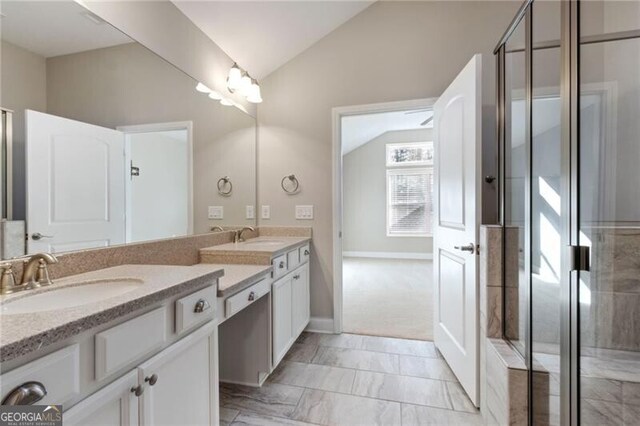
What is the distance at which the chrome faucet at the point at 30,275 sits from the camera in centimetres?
92

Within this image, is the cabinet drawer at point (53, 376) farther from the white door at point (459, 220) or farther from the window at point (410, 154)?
the window at point (410, 154)

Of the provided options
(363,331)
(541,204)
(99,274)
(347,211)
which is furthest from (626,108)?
(347,211)

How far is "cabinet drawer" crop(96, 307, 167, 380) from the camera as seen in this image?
72 cm

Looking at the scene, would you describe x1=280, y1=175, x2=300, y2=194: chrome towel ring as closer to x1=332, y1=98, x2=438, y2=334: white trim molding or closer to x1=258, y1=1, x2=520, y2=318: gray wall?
x1=258, y1=1, x2=520, y2=318: gray wall

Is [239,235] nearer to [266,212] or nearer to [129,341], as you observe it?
[266,212]

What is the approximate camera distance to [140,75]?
1.52m

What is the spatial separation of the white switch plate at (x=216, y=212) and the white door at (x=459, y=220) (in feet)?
5.74

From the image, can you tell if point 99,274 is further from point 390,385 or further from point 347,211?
point 347,211

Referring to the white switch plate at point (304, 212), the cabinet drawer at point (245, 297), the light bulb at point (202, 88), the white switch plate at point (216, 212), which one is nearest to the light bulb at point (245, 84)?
the light bulb at point (202, 88)

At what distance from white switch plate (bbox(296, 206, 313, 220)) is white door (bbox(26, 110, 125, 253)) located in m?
1.51

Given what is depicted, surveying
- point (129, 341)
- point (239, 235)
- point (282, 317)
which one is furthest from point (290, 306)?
point (129, 341)

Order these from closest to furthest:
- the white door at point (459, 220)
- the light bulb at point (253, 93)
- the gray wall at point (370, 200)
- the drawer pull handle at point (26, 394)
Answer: the drawer pull handle at point (26, 394) → the white door at point (459, 220) → the light bulb at point (253, 93) → the gray wall at point (370, 200)

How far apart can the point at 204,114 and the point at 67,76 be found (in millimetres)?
941

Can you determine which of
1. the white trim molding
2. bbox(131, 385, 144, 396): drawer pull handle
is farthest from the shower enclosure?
bbox(131, 385, 144, 396): drawer pull handle
